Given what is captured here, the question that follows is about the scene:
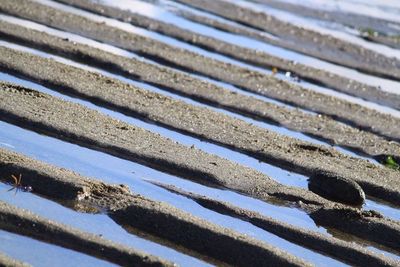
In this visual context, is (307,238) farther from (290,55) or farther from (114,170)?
(290,55)

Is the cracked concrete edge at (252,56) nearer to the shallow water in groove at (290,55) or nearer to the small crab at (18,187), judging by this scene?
the shallow water in groove at (290,55)

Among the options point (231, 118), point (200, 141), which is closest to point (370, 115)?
point (231, 118)

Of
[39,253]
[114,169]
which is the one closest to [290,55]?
[114,169]

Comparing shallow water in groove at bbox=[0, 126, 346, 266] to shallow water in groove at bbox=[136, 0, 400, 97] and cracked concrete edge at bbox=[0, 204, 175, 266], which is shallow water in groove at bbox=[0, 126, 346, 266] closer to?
cracked concrete edge at bbox=[0, 204, 175, 266]

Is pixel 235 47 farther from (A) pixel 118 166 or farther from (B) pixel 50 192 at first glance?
(B) pixel 50 192

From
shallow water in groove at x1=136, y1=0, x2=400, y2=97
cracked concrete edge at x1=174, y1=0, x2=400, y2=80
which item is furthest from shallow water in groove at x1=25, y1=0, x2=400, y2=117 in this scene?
cracked concrete edge at x1=174, y1=0, x2=400, y2=80

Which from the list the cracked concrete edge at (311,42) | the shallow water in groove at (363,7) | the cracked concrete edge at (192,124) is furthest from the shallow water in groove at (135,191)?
the shallow water in groove at (363,7)
